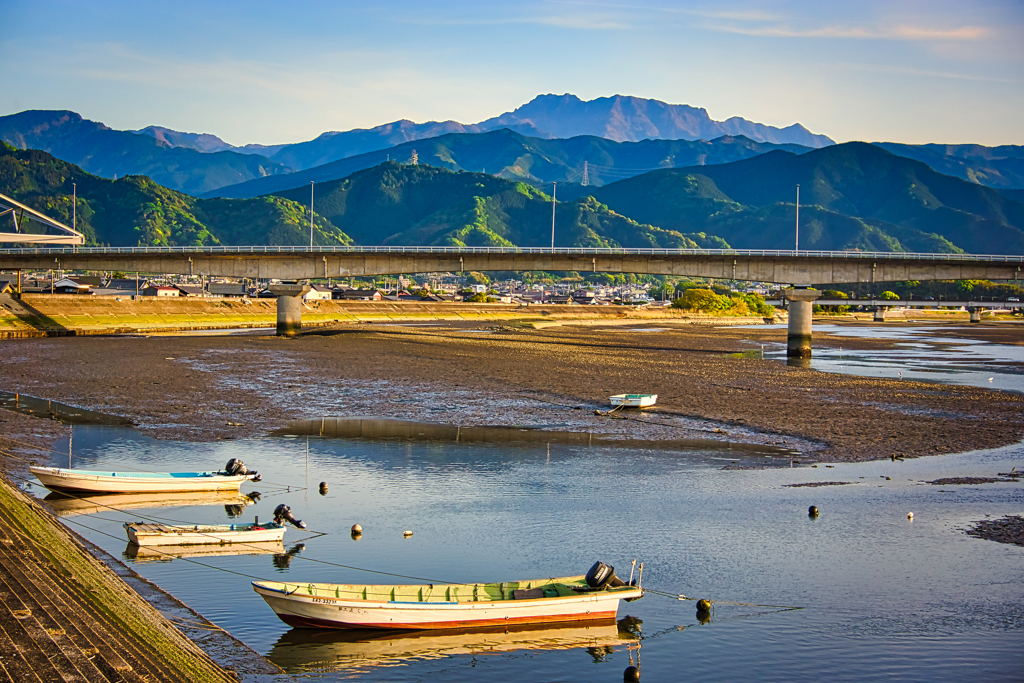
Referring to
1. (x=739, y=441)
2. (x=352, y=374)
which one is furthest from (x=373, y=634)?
(x=352, y=374)

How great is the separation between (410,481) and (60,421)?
718 inches

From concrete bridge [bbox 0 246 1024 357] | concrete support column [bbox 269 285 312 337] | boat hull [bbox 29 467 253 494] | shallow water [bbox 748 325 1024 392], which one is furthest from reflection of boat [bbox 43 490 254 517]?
concrete support column [bbox 269 285 312 337]

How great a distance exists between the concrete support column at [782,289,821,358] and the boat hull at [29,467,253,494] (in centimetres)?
6577

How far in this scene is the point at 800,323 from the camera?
283 feet

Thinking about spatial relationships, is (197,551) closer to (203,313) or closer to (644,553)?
(644,553)

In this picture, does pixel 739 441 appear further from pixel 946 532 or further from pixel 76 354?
pixel 76 354

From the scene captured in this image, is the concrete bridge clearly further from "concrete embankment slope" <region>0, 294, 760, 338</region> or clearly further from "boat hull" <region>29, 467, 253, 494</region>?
"boat hull" <region>29, 467, 253, 494</region>

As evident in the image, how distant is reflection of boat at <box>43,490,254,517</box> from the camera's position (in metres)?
23.8

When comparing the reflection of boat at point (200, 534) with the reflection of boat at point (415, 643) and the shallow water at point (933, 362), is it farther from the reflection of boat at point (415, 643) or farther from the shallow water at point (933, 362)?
the shallow water at point (933, 362)

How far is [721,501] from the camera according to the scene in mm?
25688

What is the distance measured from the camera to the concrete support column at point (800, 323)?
8344 cm

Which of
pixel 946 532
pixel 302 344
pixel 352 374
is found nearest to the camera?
pixel 946 532

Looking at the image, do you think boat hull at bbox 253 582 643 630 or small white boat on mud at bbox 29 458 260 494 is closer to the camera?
boat hull at bbox 253 582 643 630

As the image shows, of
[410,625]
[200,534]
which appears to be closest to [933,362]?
[200,534]
